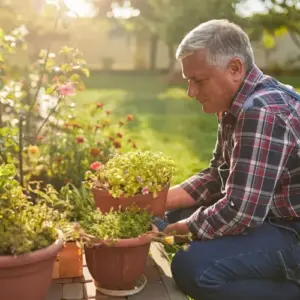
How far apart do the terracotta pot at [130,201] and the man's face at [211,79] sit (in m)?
0.67

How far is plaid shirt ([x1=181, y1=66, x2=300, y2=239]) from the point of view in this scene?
2848mm

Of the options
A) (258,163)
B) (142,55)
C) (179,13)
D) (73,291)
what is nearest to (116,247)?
(73,291)

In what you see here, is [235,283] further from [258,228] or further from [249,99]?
[249,99]

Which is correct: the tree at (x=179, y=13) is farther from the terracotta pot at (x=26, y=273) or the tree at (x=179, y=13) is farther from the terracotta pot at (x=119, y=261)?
the terracotta pot at (x=26, y=273)

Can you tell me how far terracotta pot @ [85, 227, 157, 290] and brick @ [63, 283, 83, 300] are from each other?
0.41 ft

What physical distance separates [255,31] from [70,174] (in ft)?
53.5

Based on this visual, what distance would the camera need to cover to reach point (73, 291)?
310cm

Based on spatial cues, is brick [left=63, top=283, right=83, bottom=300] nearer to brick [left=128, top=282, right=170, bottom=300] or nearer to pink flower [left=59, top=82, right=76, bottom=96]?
brick [left=128, top=282, right=170, bottom=300]

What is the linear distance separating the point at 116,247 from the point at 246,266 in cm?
68

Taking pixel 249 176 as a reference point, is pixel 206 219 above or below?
below

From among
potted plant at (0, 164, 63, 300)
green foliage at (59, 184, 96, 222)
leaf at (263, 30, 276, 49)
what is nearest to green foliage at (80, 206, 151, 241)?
potted plant at (0, 164, 63, 300)

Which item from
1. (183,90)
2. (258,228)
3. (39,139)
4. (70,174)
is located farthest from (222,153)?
(183,90)

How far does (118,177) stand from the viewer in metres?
3.32

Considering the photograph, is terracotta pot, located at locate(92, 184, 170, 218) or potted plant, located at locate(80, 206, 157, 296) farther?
terracotta pot, located at locate(92, 184, 170, 218)
